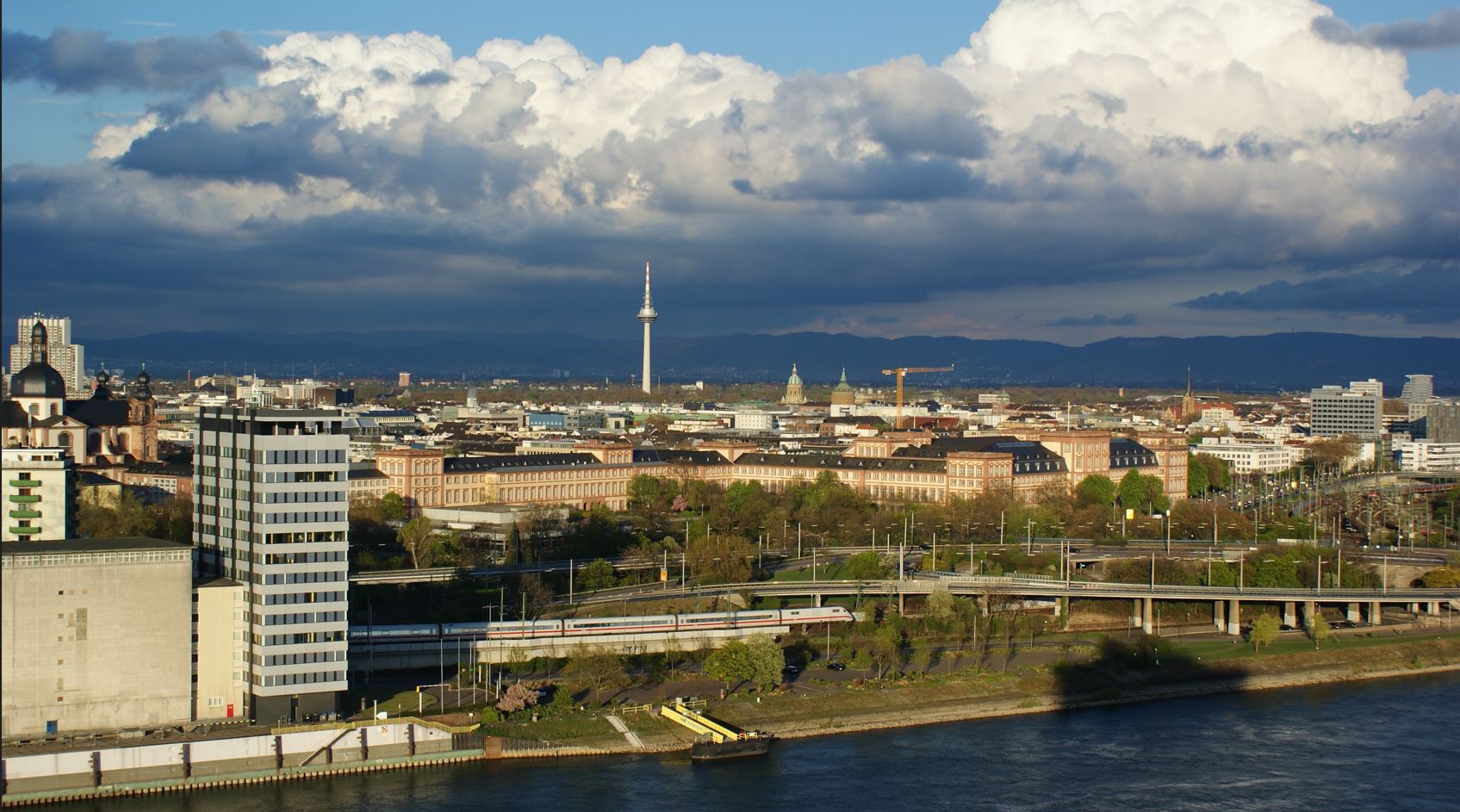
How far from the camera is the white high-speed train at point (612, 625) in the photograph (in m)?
36.5

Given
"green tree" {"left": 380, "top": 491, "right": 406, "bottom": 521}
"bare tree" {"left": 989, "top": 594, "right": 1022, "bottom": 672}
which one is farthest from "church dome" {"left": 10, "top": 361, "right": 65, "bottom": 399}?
"bare tree" {"left": 989, "top": 594, "right": 1022, "bottom": 672}

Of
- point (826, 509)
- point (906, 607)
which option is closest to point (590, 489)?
point (826, 509)

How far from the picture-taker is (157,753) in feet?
92.9

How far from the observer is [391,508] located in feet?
203

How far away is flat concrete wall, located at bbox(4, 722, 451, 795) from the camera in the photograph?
27.5 metres

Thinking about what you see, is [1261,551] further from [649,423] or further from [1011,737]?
[649,423]

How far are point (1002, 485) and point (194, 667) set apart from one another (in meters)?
47.6

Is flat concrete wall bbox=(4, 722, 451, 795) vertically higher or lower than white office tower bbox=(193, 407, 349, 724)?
lower

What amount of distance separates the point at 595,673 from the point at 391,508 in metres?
28.5

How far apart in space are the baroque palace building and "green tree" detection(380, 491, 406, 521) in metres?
3.77

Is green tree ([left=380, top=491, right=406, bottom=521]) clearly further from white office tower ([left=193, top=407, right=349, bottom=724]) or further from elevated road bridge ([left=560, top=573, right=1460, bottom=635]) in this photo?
white office tower ([left=193, top=407, right=349, bottom=724])


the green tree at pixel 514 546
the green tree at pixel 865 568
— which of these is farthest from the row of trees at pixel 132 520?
the green tree at pixel 865 568

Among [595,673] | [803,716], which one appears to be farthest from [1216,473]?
[595,673]

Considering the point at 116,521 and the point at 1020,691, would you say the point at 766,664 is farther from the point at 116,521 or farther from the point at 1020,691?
the point at 116,521
